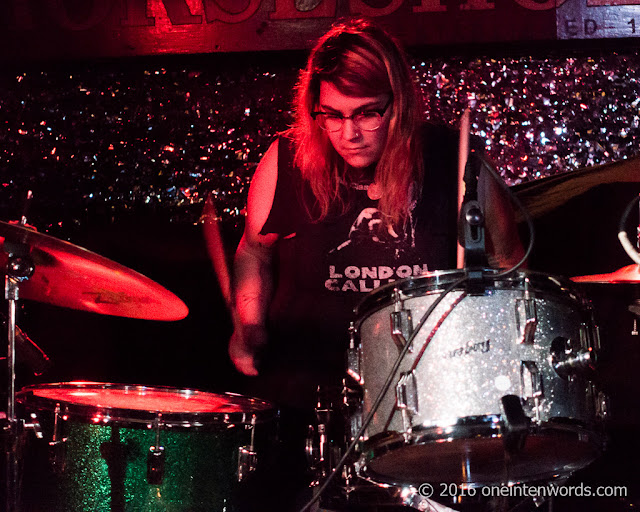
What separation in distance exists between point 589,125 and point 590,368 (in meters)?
1.61

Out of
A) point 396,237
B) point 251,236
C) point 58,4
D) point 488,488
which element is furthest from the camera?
point 58,4

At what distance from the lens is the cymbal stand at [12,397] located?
2.16 meters

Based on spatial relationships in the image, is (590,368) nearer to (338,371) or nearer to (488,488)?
(488,488)

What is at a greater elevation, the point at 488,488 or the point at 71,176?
the point at 71,176

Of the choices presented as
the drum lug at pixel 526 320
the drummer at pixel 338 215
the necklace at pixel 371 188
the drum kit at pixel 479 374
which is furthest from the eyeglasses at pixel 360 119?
the drum lug at pixel 526 320

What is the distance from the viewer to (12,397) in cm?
219

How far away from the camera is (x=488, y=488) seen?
2080 millimetres

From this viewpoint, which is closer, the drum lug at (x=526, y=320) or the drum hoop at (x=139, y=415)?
the drum lug at (x=526, y=320)

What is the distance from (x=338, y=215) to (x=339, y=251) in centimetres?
13

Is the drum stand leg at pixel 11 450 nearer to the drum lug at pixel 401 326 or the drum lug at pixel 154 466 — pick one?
the drum lug at pixel 154 466

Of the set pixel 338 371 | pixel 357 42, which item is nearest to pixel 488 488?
pixel 338 371

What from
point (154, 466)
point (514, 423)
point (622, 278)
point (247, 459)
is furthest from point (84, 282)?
point (622, 278)

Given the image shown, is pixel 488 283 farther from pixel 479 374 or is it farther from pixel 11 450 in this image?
pixel 11 450

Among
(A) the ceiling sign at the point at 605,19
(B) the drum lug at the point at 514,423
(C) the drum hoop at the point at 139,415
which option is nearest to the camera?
(B) the drum lug at the point at 514,423
